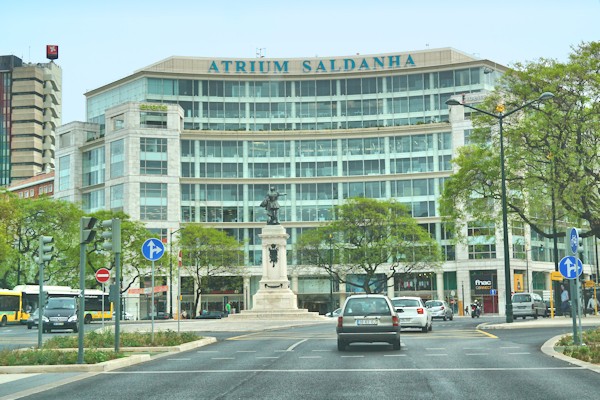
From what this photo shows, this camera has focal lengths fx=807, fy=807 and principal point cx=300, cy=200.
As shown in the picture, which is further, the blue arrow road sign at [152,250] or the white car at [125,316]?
the white car at [125,316]

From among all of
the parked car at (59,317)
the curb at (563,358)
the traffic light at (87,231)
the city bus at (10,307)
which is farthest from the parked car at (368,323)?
the city bus at (10,307)

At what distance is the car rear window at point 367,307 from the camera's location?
20312 mm

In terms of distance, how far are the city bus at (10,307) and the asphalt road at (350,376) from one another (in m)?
43.6

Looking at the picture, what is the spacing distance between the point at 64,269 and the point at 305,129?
36.7 meters

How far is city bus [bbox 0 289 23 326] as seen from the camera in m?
60.3

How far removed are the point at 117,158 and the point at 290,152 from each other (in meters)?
20.8

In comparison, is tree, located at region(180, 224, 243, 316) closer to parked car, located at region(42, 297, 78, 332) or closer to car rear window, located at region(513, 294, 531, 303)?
car rear window, located at region(513, 294, 531, 303)

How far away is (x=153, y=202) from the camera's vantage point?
93875 millimetres

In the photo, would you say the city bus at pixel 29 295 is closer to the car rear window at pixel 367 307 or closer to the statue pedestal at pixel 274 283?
the statue pedestal at pixel 274 283

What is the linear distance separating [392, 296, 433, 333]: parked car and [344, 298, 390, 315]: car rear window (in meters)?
9.85

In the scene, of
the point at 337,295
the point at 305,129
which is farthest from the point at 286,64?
the point at 337,295

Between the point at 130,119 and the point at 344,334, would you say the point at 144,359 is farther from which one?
the point at 130,119

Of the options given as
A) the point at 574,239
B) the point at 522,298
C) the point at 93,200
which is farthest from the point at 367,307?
the point at 93,200

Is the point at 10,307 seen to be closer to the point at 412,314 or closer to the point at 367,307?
the point at 412,314
